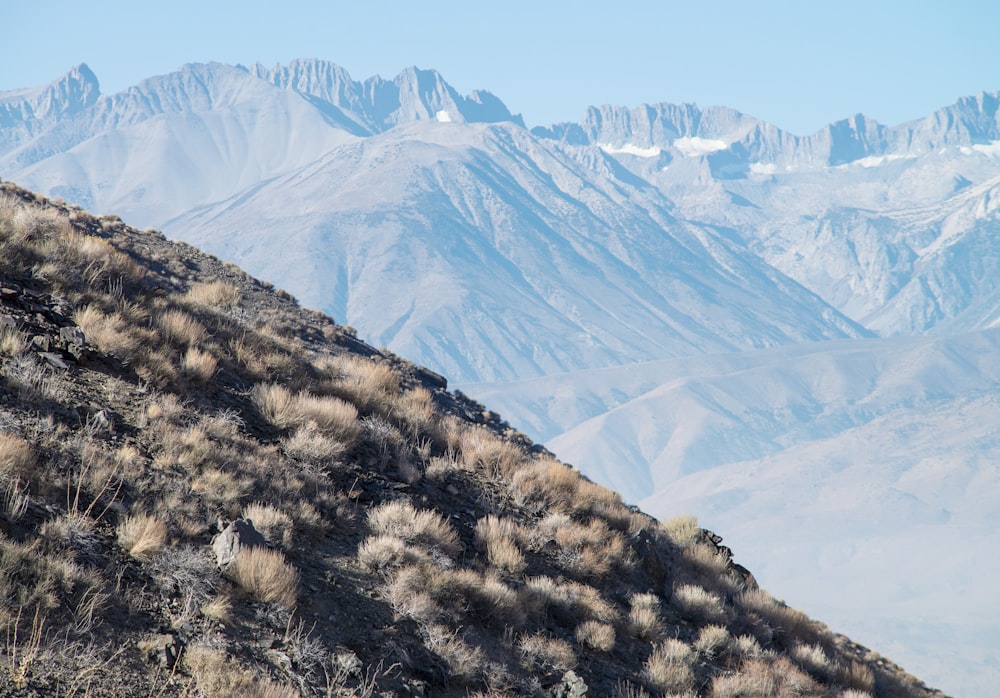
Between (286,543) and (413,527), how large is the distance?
1675 mm

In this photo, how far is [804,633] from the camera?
13555 mm

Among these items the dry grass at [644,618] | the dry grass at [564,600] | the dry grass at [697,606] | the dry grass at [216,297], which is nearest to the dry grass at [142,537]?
the dry grass at [564,600]

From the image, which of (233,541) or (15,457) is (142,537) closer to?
(233,541)

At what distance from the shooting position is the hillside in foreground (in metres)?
6.54

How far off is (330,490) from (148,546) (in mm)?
2903

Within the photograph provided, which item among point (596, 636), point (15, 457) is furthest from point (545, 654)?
point (15, 457)

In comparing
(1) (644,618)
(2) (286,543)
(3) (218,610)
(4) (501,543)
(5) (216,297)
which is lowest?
(3) (218,610)

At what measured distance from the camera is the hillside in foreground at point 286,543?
21.5 feet

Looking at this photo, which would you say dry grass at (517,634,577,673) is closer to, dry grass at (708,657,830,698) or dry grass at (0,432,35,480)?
dry grass at (708,657,830,698)

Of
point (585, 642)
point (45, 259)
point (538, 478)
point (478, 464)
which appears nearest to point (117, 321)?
point (45, 259)

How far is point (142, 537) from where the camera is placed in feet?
23.6

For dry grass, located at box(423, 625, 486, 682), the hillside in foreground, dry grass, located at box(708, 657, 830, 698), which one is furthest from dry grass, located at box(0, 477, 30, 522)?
dry grass, located at box(708, 657, 830, 698)

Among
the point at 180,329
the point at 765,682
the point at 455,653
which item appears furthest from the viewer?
the point at 180,329

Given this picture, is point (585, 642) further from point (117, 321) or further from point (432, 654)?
point (117, 321)
